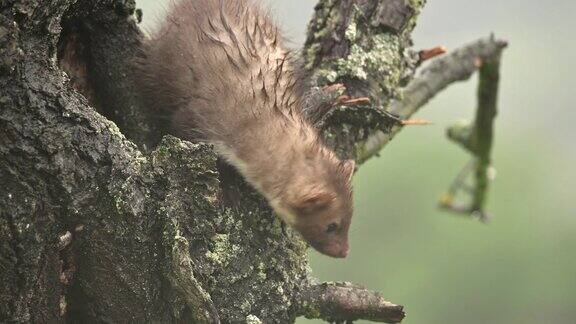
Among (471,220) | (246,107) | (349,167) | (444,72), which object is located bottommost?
(349,167)

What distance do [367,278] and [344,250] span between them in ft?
44.1

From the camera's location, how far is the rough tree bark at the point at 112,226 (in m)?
2.60

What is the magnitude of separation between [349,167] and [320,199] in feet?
0.80

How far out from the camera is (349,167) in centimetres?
393

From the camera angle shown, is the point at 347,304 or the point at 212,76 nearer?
the point at 347,304

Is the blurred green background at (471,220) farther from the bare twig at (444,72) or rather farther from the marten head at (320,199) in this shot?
the marten head at (320,199)

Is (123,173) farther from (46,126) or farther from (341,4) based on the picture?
(341,4)

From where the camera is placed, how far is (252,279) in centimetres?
303

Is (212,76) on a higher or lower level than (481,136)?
lower

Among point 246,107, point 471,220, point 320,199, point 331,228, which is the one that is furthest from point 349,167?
point 471,220

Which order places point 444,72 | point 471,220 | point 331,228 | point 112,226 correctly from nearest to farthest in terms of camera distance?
point 112,226, point 331,228, point 444,72, point 471,220

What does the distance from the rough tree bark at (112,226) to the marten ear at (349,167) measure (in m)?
0.63

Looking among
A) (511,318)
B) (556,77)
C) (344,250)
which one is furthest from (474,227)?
(344,250)

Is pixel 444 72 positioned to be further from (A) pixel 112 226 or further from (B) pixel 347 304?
(A) pixel 112 226
